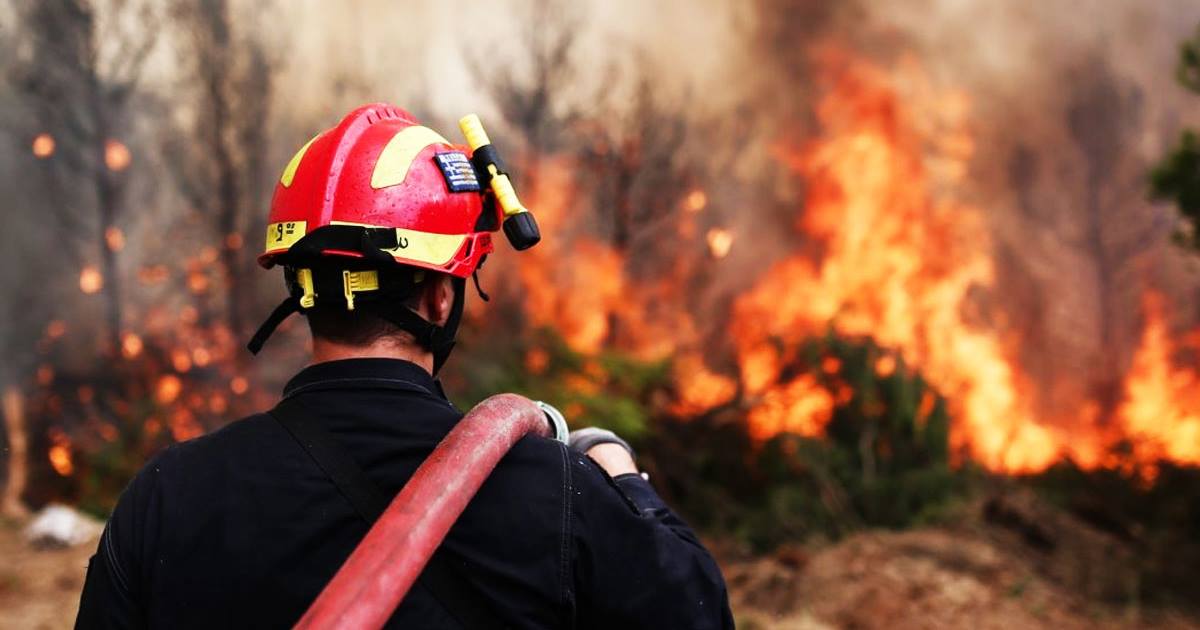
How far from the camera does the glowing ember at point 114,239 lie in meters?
11.7

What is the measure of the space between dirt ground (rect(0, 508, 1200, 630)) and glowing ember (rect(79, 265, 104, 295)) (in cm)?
373

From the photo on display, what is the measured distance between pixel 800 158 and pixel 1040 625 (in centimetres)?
983

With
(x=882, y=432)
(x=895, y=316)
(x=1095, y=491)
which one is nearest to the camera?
(x=1095, y=491)

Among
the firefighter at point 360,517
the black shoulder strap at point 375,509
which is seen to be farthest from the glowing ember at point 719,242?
the black shoulder strap at point 375,509

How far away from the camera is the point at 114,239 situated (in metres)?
11.7

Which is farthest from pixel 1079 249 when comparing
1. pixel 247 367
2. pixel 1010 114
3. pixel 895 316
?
pixel 247 367

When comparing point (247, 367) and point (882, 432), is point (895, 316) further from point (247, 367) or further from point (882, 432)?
point (247, 367)

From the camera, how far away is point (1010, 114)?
1597 cm

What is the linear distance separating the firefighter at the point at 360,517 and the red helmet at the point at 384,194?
0.17ft

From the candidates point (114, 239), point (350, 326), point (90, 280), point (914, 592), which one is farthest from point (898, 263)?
point (350, 326)

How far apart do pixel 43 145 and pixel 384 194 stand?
11.2 meters

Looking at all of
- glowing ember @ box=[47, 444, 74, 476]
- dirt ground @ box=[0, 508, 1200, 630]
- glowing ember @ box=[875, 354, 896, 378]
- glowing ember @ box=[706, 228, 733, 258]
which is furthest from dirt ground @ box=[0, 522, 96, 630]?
glowing ember @ box=[706, 228, 733, 258]

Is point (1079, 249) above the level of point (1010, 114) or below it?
below

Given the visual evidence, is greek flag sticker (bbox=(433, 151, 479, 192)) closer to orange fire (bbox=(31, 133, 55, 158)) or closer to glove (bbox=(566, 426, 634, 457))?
glove (bbox=(566, 426, 634, 457))
